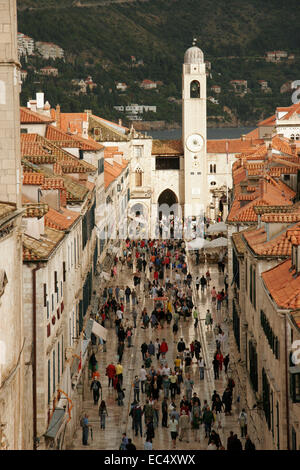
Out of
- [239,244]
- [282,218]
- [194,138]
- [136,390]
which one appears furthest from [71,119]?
[282,218]

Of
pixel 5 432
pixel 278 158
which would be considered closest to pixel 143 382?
pixel 5 432

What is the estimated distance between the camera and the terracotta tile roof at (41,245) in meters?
28.5

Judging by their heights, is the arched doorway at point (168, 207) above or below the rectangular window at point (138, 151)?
below

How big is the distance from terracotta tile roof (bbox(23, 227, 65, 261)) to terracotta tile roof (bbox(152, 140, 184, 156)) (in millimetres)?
83521

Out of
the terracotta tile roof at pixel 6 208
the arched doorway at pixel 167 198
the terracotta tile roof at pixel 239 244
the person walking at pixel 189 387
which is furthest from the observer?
the arched doorway at pixel 167 198

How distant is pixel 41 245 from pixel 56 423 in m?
5.07

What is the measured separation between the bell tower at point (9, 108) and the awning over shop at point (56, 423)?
26.0 ft

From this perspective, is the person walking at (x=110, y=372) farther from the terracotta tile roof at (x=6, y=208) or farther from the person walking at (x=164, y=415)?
the terracotta tile roof at (x=6, y=208)

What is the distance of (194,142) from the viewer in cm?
11700

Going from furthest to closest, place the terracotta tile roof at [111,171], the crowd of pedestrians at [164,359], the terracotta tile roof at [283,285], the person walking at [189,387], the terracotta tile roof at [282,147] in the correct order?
1. the terracotta tile roof at [111,171]
2. the terracotta tile roof at [282,147]
3. the person walking at [189,387]
4. the crowd of pedestrians at [164,359]
5. the terracotta tile roof at [283,285]

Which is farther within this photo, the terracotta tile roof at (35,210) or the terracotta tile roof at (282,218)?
the terracotta tile roof at (282,218)

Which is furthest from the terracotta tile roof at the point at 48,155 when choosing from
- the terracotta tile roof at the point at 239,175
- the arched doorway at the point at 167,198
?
the arched doorway at the point at 167,198

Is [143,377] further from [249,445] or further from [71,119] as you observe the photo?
[71,119]
